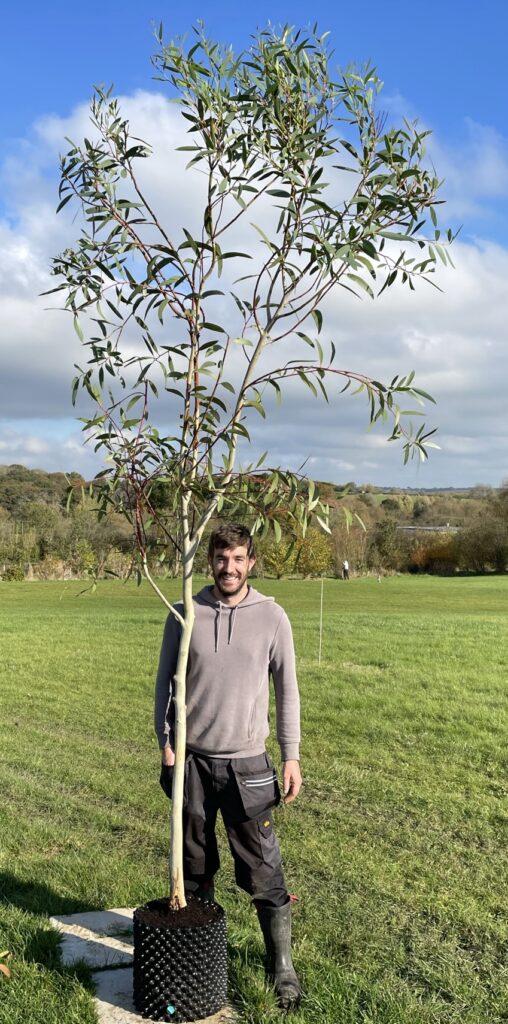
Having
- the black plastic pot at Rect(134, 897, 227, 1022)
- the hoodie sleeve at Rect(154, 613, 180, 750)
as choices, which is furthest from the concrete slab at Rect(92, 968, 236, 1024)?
the hoodie sleeve at Rect(154, 613, 180, 750)

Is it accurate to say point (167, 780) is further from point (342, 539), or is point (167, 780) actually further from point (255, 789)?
point (342, 539)

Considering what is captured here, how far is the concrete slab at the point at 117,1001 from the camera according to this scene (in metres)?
3.68

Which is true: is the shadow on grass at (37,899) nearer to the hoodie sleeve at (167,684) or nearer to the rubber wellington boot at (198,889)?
the rubber wellington boot at (198,889)

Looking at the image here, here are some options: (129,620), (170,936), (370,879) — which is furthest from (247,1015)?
(129,620)

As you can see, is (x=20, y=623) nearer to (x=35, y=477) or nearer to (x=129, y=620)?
(x=129, y=620)

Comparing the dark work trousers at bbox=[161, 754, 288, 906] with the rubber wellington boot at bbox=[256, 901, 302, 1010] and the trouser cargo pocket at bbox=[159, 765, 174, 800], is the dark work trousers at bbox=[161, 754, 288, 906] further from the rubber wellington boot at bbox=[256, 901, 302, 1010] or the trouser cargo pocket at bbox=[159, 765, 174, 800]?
the trouser cargo pocket at bbox=[159, 765, 174, 800]

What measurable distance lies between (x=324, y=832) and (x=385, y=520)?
173 ft

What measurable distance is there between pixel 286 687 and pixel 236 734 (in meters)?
0.36

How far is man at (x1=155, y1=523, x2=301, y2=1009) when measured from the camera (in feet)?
13.0

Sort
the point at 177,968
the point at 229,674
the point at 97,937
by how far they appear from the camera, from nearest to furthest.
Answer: the point at 177,968
the point at 229,674
the point at 97,937

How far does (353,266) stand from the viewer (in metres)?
3.55

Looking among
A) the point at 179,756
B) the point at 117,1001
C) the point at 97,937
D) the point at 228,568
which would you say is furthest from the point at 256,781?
the point at 97,937

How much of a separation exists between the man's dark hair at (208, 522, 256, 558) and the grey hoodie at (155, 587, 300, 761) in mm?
276

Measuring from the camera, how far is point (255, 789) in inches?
157
